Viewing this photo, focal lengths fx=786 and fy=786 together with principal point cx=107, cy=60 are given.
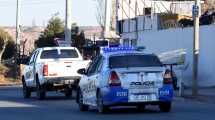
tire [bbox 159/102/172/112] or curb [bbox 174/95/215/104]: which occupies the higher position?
tire [bbox 159/102/172/112]

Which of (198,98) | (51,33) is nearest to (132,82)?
(198,98)

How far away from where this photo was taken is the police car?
68.4ft

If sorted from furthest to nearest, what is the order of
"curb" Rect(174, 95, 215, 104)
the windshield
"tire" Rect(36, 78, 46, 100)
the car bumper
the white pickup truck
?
the windshield → "tire" Rect(36, 78, 46, 100) → the white pickup truck → "curb" Rect(174, 95, 215, 104) → the car bumper

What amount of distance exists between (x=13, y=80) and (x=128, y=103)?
41.5 metres

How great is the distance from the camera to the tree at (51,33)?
252 ft

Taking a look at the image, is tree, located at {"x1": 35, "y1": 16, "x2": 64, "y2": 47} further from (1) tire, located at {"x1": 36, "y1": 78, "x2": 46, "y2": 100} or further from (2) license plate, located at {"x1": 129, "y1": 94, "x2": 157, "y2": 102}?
(2) license plate, located at {"x1": 129, "y1": 94, "x2": 157, "y2": 102}

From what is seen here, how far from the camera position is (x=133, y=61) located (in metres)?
21.6

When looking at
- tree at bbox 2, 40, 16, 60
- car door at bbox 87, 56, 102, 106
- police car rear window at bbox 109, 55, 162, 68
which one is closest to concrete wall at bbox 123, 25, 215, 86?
car door at bbox 87, 56, 102, 106

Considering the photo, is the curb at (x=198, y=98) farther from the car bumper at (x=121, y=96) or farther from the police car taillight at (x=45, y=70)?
the car bumper at (x=121, y=96)

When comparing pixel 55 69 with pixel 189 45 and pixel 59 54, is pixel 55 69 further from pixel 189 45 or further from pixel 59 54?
pixel 189 45

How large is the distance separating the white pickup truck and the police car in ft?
28.1

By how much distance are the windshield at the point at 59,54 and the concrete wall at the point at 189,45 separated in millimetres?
6174

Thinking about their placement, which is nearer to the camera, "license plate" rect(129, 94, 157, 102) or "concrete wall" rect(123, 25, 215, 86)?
"license plate" rect(129, 94, 157, 102)

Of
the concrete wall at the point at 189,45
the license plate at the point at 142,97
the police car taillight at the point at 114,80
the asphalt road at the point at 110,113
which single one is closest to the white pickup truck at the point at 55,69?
the asphalt road at the point at 110,113
